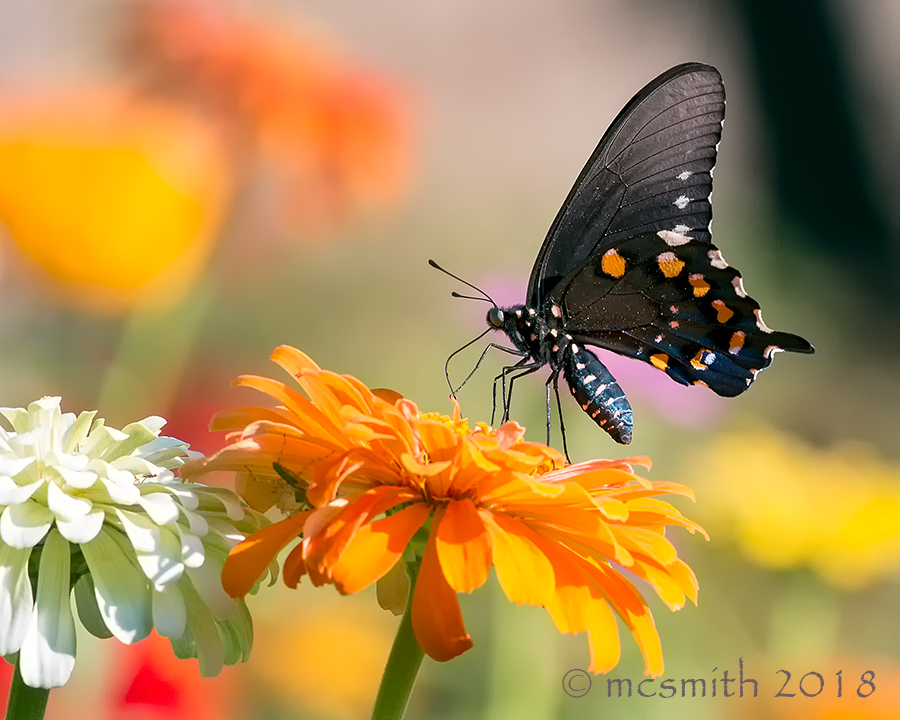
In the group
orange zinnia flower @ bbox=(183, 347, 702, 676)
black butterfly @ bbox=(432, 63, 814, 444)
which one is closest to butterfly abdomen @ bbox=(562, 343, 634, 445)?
black butterfly @ bbox=(432, 63, 814, 444)

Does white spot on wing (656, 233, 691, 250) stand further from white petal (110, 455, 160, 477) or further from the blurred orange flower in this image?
the blurred orange flower

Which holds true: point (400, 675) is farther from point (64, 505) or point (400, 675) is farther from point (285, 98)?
point (285, 98)

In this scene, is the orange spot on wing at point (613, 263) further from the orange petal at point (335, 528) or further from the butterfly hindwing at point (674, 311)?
the orange petal at point (335, 528)

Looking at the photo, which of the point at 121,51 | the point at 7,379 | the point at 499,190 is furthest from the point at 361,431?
the point at 499,190

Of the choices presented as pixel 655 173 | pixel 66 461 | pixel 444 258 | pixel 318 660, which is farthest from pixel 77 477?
pixel 444 258

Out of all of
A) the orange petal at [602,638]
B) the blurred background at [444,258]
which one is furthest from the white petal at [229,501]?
the blurred background at [444,258]

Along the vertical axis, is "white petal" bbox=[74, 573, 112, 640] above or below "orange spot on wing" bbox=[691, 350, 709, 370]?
below

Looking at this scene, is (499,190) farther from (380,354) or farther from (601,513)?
(601,513)
